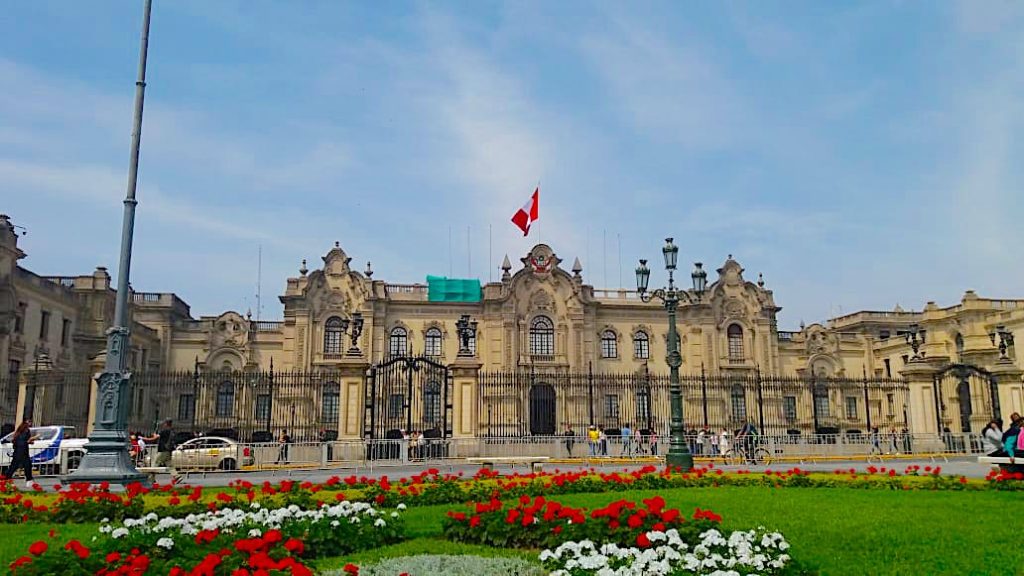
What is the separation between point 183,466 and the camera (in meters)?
23.8

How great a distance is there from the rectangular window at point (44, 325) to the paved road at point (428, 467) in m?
18.4

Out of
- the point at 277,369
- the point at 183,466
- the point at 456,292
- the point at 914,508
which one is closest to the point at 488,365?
the point at 456,292

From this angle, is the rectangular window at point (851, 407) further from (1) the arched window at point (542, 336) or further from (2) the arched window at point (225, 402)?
(2) the arched window at point (225, 402)

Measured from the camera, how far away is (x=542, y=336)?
1746 inches

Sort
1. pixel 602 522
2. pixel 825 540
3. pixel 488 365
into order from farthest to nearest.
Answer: pixel 488 365
pixel 825 540
pixel 602 522

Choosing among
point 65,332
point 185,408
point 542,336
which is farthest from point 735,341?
point 65,332

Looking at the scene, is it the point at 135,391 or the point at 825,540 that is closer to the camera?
the point at 825,540

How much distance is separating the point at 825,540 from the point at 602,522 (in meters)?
2.77

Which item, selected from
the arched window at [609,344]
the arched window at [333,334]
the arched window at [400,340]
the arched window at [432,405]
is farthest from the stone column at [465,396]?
the arched window at [609,344]

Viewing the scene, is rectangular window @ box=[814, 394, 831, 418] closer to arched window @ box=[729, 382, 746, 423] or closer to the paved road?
arched window @ box=[729, 382, 746, 423]

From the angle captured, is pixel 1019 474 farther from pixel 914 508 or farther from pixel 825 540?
pixel 825 540

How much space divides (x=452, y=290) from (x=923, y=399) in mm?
25047

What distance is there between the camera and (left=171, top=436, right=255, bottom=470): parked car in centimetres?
2375

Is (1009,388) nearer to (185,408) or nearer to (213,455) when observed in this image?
(213,455)
